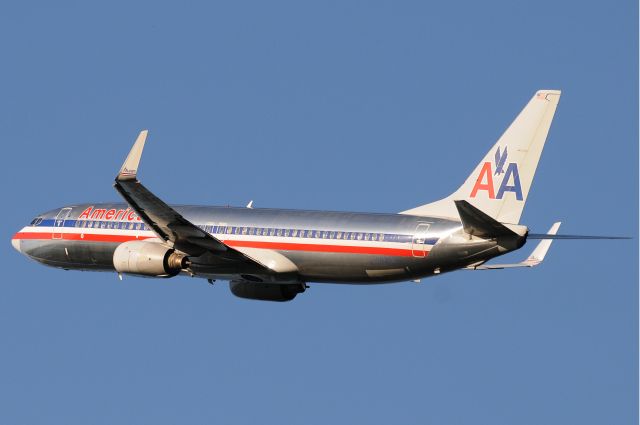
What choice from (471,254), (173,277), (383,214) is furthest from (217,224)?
(471,254)

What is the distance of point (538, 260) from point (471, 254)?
9.32 meters

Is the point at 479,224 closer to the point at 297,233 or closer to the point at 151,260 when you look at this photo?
the point at 297,233

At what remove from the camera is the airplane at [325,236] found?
69250 mm

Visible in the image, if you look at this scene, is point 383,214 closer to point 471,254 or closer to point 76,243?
point 471,254

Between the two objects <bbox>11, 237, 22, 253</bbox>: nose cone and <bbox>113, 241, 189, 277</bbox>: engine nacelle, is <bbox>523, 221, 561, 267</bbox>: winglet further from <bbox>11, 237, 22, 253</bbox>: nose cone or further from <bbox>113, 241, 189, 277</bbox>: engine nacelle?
<bbox>11, 237, 22, 253</bbox>: nose cone

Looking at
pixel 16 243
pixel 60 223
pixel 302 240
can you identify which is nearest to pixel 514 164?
pixel 302 240

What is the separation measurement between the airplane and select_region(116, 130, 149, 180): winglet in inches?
1.6

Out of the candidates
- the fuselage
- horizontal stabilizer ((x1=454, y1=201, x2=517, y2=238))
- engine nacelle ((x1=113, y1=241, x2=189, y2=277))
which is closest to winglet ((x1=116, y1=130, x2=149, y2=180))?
engine nacelle ((x1=113, y1=241, x2=189, y2=277))

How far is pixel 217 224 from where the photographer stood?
77125mm

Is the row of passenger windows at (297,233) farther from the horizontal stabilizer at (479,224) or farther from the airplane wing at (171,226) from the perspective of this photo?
the horizontal stabilizer at (479,224)

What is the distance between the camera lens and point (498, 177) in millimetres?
70688

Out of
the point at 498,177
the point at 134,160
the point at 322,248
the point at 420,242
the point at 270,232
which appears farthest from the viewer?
the point at 270,232

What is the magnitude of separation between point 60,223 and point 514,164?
80.5 ft

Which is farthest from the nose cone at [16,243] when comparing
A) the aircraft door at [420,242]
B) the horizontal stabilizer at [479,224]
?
the horizontal stabilizer at [479,224]
